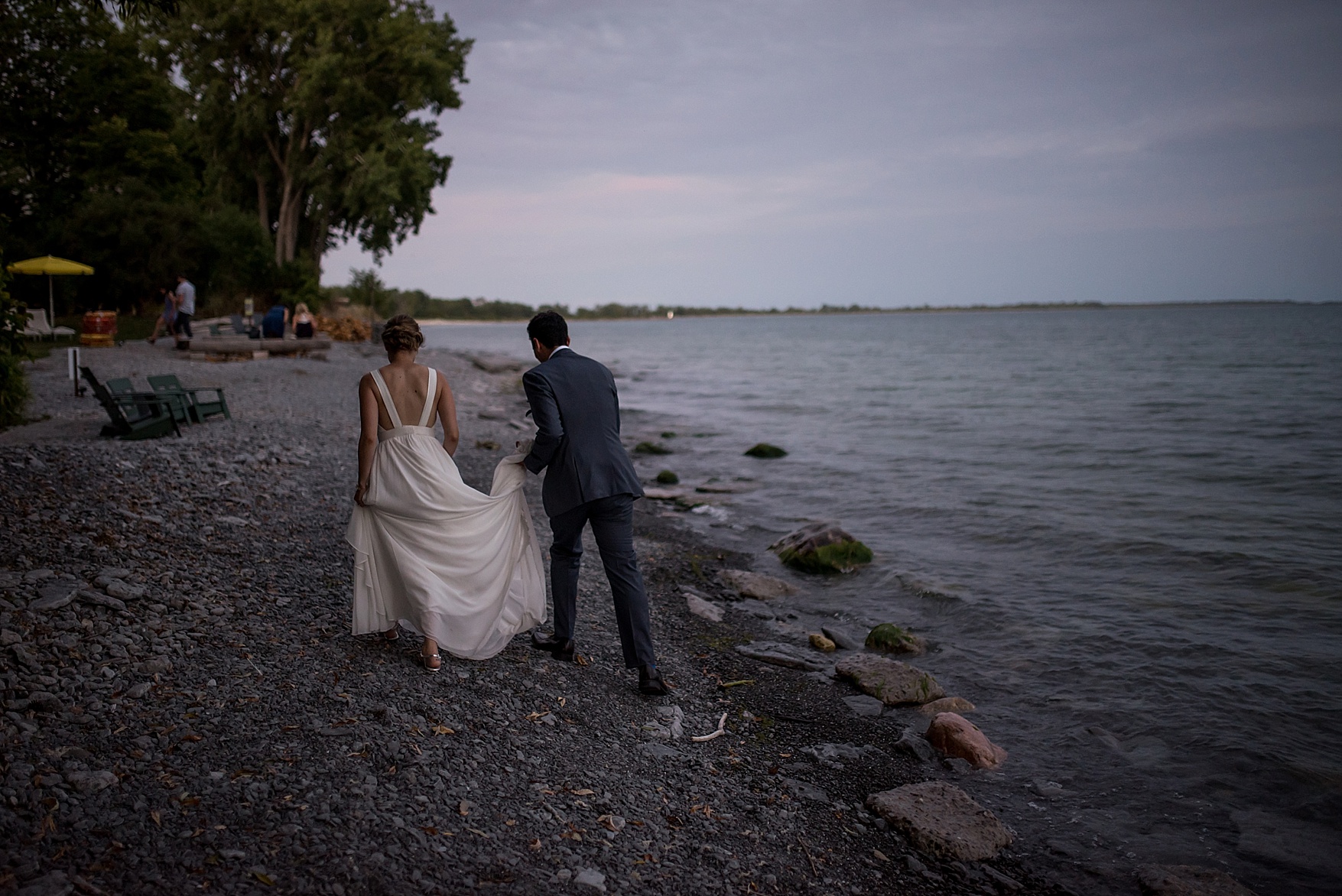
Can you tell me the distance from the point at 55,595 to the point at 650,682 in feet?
12.8

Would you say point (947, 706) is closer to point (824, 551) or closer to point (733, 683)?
point (733, 683)

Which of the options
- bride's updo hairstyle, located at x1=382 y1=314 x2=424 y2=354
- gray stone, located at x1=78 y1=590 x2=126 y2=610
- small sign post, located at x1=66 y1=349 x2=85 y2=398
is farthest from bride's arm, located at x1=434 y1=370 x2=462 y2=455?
small sign post, located at x1=66 y1=349 x2=85 y2=398

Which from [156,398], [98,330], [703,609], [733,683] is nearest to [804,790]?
[733,683]

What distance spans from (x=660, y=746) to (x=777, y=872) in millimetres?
1226

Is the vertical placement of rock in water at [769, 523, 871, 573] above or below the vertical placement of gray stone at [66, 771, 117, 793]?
below

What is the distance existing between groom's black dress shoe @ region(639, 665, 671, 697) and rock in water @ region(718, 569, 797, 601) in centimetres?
347

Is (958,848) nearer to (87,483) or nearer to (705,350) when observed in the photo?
(87,483)

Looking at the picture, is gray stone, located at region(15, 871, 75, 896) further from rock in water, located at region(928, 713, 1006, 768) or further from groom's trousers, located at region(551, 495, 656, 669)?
rock in water, located at region(928, 713, 1006, 768)

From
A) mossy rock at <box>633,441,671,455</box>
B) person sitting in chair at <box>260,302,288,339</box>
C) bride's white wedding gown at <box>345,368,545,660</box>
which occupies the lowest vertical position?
mossy rock at <box>633,441,671,455</box>

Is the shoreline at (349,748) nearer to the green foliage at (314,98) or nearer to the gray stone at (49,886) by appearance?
the gray stone at (49,886)

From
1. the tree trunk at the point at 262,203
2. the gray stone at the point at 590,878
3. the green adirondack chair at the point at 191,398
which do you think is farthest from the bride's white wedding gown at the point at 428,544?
the tree trunk at the point at 262,203

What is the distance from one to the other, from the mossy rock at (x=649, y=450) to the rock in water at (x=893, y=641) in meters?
11.9

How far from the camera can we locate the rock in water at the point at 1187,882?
440 cm

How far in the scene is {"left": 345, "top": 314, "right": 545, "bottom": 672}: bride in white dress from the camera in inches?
206
